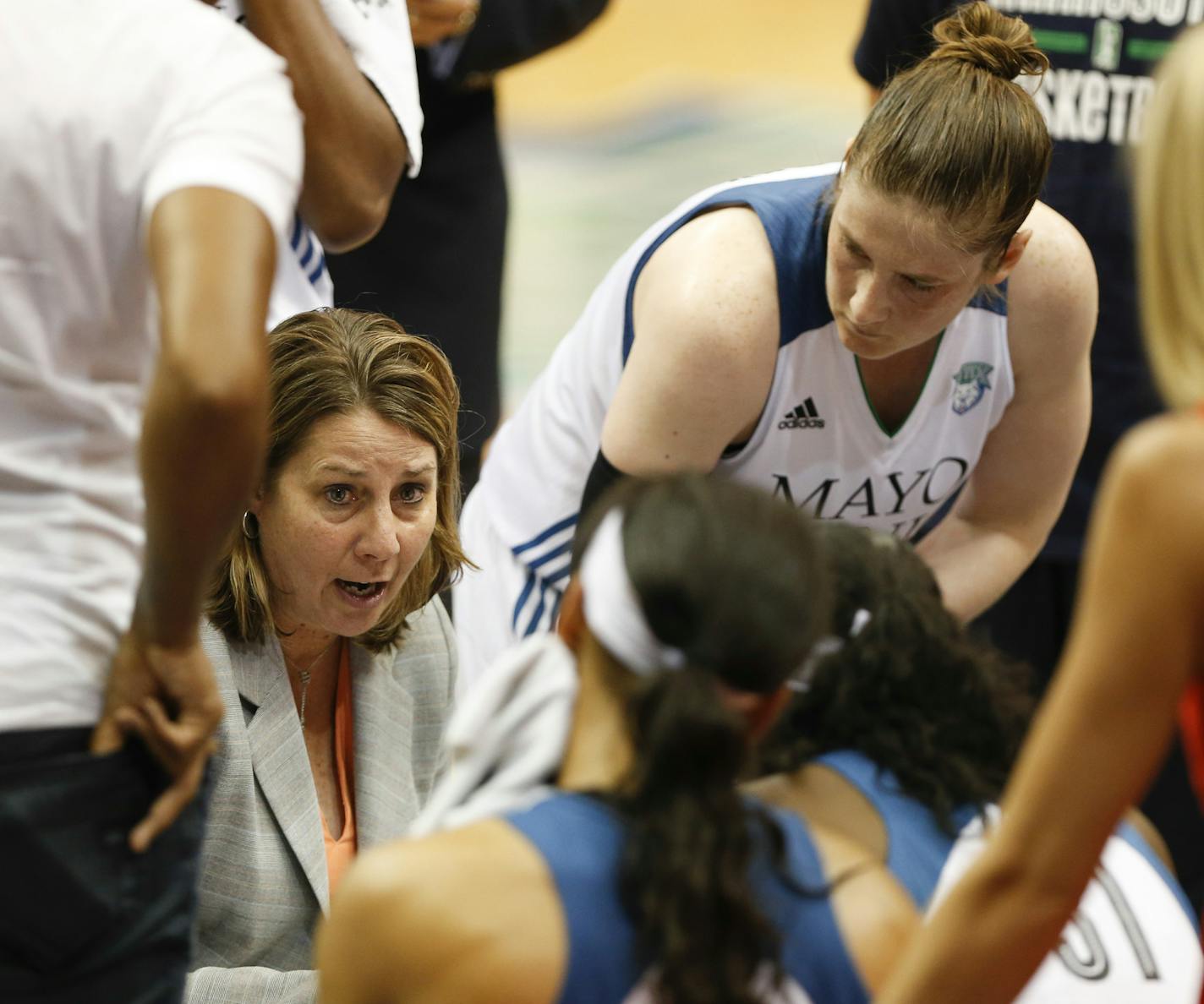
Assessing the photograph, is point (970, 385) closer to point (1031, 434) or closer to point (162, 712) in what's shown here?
point (1031, 434)

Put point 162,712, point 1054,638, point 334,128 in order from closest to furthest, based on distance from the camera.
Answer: point 162,712
point 334,128
point 1054,638

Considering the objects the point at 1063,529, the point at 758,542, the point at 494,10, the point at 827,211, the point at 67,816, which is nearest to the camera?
the point at 758,542

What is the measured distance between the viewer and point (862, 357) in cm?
221

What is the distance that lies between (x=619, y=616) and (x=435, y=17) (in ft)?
4.70

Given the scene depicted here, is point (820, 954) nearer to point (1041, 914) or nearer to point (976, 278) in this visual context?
point (1041, 914)

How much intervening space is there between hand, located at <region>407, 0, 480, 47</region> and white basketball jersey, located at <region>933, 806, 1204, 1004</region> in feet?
4.61

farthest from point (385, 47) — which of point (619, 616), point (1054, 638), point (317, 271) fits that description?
point (1054, 638)

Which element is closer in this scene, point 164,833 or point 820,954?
point 820,954

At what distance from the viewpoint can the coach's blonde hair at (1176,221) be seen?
3.59 ft

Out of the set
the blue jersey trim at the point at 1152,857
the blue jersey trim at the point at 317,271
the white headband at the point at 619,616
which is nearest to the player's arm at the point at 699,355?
the blue jersey trim at the point at 317,271

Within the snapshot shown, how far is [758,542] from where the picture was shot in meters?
1.24

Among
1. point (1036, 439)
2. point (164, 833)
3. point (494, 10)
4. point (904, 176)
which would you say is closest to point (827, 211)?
point (904, 176)

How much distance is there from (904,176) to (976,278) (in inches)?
7.3

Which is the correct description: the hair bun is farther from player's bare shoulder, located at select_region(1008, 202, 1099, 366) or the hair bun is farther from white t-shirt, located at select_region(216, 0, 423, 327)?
white t-shirt, located at select_region(216, 0, 423, 327)
